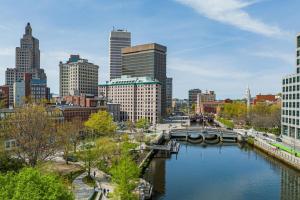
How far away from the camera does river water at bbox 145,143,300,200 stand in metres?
63.8

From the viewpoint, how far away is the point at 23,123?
63.8 meters

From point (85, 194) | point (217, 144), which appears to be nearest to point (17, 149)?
point (85, 194)

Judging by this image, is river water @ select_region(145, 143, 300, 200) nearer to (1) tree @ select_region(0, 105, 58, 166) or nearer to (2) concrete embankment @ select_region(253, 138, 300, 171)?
(2) concrete embankment @ select_region(253, 138, 300, 171)

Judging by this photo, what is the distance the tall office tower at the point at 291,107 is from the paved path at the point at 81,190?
7162cm

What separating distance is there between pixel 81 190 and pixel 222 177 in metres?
36.8

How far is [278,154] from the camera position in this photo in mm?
95625

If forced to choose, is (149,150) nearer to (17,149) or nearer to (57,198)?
(17,149)

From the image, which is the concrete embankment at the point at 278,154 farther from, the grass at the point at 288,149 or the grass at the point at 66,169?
the grass at the point at 66,169

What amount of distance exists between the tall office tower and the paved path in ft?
235

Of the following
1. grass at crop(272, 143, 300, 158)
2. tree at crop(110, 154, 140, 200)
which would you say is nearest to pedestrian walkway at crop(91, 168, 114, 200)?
tree at crop(110, 154, 140, 200)

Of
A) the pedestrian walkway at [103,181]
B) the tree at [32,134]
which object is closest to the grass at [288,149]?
the pedestrian walkway at [103,181]

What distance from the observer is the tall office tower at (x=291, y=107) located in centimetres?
10956

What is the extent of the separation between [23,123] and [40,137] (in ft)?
15.5

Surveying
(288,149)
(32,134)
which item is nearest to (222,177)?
(288,149)
